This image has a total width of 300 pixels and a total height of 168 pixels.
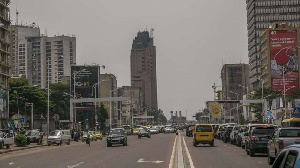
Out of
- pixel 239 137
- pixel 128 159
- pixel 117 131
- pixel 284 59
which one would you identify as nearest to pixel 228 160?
pixel 128 159

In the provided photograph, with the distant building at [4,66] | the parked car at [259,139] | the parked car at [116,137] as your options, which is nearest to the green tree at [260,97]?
the distant building at [4,66]

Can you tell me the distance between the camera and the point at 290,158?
22.7ft

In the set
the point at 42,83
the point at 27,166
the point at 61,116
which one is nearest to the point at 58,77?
the point at 42,83

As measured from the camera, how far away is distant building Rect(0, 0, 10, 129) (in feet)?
261

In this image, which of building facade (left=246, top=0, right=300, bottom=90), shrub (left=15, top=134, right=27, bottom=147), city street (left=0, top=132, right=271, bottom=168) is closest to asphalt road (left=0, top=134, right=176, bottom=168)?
city street (left=0, top=132, right=271, bottom=168)

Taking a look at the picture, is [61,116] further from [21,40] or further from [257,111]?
[21,40]

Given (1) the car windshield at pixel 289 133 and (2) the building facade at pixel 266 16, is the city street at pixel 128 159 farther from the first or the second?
(2) the building facade at pixel 266 16

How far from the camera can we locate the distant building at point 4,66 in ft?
261

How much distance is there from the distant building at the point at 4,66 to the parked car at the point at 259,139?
2182 inches

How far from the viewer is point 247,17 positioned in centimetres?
17650

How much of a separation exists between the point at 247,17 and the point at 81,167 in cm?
16080

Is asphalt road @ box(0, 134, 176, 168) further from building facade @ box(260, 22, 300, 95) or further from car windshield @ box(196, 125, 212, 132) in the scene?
building facade @ box(260, 22, 300, 95)

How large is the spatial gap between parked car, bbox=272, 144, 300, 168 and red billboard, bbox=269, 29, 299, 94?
124 metres

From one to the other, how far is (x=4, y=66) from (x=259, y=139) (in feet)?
203
